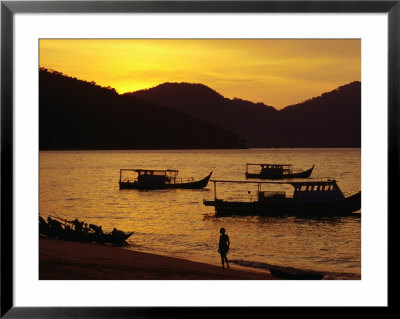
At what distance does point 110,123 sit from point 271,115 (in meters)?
1.49

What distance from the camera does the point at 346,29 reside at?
353 centimetres

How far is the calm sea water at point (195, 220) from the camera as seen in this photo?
3750mm

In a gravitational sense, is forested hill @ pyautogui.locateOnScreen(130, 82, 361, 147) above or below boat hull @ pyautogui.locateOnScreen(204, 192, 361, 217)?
above

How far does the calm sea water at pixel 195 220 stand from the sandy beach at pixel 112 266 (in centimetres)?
9

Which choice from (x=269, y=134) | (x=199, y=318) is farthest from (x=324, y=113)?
(x=199, y=318)

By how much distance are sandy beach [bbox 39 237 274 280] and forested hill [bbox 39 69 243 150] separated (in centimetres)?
81

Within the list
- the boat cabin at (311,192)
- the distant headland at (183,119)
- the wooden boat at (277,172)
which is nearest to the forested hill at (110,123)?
the distant headland at (183,119)

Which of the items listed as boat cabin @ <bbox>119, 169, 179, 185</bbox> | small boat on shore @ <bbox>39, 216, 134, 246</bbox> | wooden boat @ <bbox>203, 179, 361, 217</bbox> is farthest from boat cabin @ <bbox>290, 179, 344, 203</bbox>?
small boat on shore @ <bbox>39, 216, 134, 246</bbox>

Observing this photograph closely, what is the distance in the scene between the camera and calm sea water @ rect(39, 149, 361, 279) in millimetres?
3750

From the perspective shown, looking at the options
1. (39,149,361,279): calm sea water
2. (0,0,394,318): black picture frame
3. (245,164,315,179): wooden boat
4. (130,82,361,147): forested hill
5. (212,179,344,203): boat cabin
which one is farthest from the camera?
(212,179,344,203): boat cabin

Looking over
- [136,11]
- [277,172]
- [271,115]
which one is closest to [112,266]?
[136,11]

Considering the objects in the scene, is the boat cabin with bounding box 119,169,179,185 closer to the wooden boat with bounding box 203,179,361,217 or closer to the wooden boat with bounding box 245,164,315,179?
the wooden boat with bounding box 203,179,361,217

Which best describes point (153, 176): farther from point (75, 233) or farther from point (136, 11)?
Answer: point (136, 11)

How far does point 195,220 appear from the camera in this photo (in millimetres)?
4367
